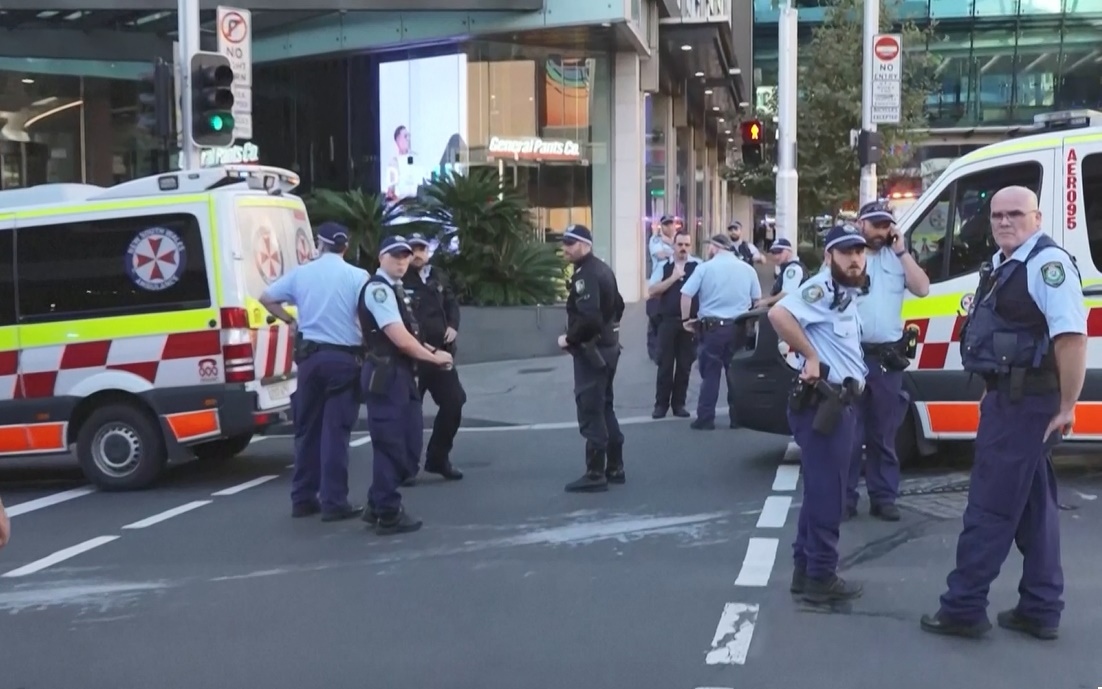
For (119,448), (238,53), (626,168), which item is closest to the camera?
(119,448)

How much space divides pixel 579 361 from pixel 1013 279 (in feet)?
13.3

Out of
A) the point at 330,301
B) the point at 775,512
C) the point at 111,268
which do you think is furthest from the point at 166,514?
the point at 775,512

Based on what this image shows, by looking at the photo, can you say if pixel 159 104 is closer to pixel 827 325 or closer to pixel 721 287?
pixel 721 287

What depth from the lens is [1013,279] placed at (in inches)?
219

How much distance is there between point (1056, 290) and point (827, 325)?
3.83 ft

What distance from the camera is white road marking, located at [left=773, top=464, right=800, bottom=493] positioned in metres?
9.19

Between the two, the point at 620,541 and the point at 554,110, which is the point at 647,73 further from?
the point at 620,541

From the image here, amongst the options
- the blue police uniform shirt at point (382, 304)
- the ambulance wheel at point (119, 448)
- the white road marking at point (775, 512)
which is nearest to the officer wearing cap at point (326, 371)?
the blue police uniform shirt at point (382, 304)

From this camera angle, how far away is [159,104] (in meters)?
12.8

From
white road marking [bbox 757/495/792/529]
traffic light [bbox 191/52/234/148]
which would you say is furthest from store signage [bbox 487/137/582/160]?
white road marking [bbox 757/495/792/529]

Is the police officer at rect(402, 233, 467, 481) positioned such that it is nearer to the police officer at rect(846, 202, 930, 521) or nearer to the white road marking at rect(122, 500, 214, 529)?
the white road marking at rect(122, 500, 214, 529)

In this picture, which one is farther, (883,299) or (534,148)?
(534,148)

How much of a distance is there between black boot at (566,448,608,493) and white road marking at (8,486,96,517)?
3675 mm

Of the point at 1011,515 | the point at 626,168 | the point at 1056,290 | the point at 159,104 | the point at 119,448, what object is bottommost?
the point at 119,448
